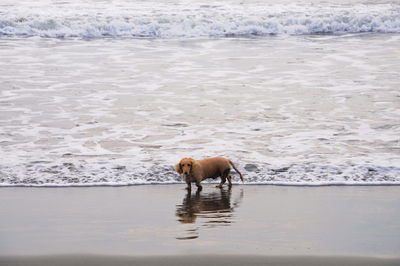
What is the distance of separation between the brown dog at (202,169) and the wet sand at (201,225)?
5.3 inches

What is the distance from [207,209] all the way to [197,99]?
15.9ft

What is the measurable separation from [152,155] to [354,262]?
318 cm

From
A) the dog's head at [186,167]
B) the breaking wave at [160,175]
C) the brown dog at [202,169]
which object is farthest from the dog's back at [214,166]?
the breaking wave at [160,175]

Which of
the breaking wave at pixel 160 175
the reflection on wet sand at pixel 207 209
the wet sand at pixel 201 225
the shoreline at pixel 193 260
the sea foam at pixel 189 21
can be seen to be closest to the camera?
the shoreline at pixel 193 260

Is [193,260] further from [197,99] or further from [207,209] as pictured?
[197,99]

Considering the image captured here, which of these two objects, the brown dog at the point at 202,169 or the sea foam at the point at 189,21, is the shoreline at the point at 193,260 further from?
the sea foam at the point at 189,21

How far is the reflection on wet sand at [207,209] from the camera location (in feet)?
15.0

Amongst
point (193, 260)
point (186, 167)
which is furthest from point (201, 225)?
point (186, 167)

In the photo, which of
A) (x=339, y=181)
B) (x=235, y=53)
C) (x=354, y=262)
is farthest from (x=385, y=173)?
(x=235, y=53)

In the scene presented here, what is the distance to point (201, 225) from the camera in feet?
14.7

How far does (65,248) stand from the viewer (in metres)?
4.02

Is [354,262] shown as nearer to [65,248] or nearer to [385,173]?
[65,248]

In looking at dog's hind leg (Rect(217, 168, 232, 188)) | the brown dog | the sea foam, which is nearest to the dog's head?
the brown dog

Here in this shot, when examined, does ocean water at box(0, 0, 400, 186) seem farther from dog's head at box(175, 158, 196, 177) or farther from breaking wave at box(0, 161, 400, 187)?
dog's head at box(175, 158, 196, 177)
